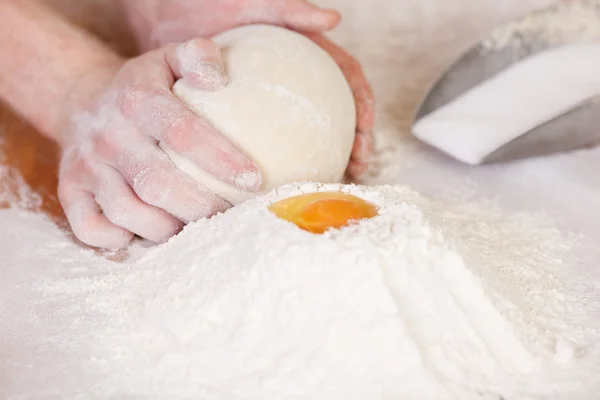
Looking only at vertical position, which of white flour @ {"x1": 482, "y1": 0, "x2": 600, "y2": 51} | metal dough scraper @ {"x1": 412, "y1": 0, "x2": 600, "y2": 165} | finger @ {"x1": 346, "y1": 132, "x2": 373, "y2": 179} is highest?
white flour @ {"x1": 482, "y1": 0, "x2": 600, "y2": 51}

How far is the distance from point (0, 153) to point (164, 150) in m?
0.50

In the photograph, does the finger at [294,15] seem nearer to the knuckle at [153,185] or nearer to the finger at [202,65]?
the finger at [202,65]

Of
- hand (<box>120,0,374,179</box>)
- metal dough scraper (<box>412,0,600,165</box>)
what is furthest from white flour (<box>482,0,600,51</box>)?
hand (<box>120,0,374,179</box>)

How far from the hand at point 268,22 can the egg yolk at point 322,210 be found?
0.34 m

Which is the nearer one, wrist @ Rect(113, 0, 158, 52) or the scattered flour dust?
the scattered flour dust

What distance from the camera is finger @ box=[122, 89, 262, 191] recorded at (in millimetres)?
992

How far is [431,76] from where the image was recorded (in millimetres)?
1770

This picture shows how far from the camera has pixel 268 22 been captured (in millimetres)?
1260

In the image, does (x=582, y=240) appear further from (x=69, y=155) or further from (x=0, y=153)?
(x=0, y=153)

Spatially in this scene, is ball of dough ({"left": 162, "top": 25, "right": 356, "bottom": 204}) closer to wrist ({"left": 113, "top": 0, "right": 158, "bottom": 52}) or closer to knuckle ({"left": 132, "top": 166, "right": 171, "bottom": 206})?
knuckle ({"left": 132, "top": 166, "right": 171, "bottom": 206})

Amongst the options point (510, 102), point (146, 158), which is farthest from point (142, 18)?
point (510, 102)

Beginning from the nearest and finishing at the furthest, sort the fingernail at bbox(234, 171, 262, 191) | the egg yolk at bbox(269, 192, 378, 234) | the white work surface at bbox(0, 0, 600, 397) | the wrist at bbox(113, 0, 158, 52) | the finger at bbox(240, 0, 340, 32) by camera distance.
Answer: the egg yolk at bbox(269, 192, 378, 234), the fingernail at bbox(234, 171, 262, 191), the white work surface at bbox(0, 0, 600, 397), the finger at bbox(240, 0, 340, 32), the wrist at bbox(113, 0, 158, 52)

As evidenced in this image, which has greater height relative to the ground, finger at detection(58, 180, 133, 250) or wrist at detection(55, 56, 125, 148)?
wrist at detection(55, 56, 125, 148)

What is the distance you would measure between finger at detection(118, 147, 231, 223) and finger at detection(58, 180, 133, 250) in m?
0.08
